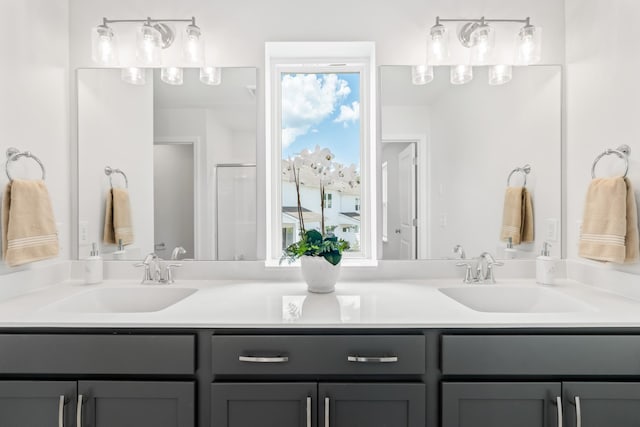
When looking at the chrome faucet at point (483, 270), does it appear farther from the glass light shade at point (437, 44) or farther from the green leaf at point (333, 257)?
the glass light shade at point (437, 44)

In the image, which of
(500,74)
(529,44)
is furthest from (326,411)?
(529,44)

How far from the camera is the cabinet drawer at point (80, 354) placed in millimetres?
1126

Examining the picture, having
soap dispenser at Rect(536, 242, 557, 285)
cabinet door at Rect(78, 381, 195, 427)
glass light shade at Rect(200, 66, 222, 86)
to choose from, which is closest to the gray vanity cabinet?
cabinet door at Rect(78, 381, 195, 427)

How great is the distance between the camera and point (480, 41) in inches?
67.7

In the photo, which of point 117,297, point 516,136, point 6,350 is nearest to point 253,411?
point 6,350

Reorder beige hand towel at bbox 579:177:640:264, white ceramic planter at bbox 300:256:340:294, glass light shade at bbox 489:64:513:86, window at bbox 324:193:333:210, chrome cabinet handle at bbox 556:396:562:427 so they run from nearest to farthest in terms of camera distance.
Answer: chrome cabinet handle at bbox 556:396:562:427 → beige hand towel at bbox 579:177:640:264 → white ceramic planter at bbox 300:256:340:294 → glass light shade at bbox 489:64:513:86 → window at bbox 324:193:333:210

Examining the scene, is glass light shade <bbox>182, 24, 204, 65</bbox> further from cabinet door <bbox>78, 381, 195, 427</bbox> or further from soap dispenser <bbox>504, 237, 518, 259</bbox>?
soap dispenser <bbox>504, 237, 518, 259</bbox>

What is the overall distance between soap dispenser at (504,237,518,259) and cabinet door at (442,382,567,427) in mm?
783

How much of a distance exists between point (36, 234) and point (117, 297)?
1.37 ft

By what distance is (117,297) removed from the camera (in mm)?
1626

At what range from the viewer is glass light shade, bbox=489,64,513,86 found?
1753 mm

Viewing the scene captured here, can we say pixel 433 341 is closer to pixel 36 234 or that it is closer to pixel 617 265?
pixel 617 265

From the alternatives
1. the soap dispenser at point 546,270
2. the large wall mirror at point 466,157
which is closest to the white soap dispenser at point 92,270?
the large wall mirror at point 466,157

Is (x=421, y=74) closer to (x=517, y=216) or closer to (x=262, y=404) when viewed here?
(x=517, y=216)
